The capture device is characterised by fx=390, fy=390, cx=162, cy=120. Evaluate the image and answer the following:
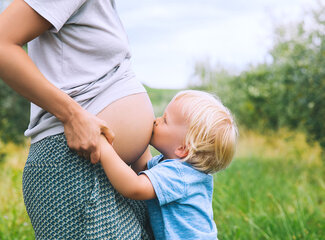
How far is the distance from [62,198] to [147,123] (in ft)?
1.56

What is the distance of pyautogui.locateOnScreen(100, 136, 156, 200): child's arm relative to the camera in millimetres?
1422

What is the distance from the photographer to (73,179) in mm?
1445

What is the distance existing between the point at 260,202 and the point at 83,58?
298 cm

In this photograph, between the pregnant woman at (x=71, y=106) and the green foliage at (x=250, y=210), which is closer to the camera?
the pregnant woman at (x=71, y=106)

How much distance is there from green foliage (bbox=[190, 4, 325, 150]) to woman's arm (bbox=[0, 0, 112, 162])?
5.14 metres

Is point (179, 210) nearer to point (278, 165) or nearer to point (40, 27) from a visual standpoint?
point (40, 27)

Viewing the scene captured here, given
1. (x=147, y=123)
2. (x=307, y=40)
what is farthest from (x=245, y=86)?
(x=147, y=123)

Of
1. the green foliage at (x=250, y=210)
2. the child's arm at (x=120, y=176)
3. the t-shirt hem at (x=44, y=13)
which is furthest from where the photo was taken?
the green foliage at (x=250, y=210)

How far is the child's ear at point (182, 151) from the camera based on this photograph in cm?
169

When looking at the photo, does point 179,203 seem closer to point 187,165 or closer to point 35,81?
point 187,165

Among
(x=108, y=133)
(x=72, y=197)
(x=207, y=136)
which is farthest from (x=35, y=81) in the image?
(x=207, y=136)

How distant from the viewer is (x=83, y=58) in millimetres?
1496

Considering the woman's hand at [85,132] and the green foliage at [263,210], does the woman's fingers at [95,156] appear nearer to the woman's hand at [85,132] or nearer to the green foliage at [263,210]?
the woman's hand at [85,132]

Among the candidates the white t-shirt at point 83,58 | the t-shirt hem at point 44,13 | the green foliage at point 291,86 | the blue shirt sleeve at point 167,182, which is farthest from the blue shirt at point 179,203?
the green foliage at point 291,86
